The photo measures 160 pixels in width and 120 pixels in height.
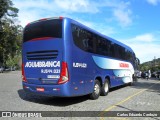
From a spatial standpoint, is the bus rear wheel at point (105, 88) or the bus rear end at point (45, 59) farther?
the bus rear wheel at point (105, 88)

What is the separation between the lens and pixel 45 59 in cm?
1126

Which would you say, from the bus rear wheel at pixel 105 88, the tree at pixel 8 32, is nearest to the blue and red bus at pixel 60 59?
the bus rear wheel at pixel 105 88

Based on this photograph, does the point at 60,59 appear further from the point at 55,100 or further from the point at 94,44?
the point at 94,44

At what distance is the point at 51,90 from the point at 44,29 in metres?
2.52

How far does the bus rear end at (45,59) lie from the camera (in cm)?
1076

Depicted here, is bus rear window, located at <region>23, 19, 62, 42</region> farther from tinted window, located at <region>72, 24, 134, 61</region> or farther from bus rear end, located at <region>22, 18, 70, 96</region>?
tinted window, located at <region>72, 24, 134, 61</region>

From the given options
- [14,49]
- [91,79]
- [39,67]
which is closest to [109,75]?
[91,79]

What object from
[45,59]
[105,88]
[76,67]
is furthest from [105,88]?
[45,59]

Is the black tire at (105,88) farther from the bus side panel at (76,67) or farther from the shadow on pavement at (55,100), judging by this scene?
the bus side panel at (76,67)

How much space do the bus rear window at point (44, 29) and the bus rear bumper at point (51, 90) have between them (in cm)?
201

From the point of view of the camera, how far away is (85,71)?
12102 mm

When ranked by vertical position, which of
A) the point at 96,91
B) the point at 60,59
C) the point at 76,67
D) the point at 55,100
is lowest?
the point at 55,100

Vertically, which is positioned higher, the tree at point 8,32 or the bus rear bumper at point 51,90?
the tree at point 8,32

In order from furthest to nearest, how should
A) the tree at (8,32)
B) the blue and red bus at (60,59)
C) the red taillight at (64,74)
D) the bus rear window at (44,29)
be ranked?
the tree at (8,32) → the bus rear window at (44,29) → the blue and red bus at (60,59) → the red taillight at (64,74)
